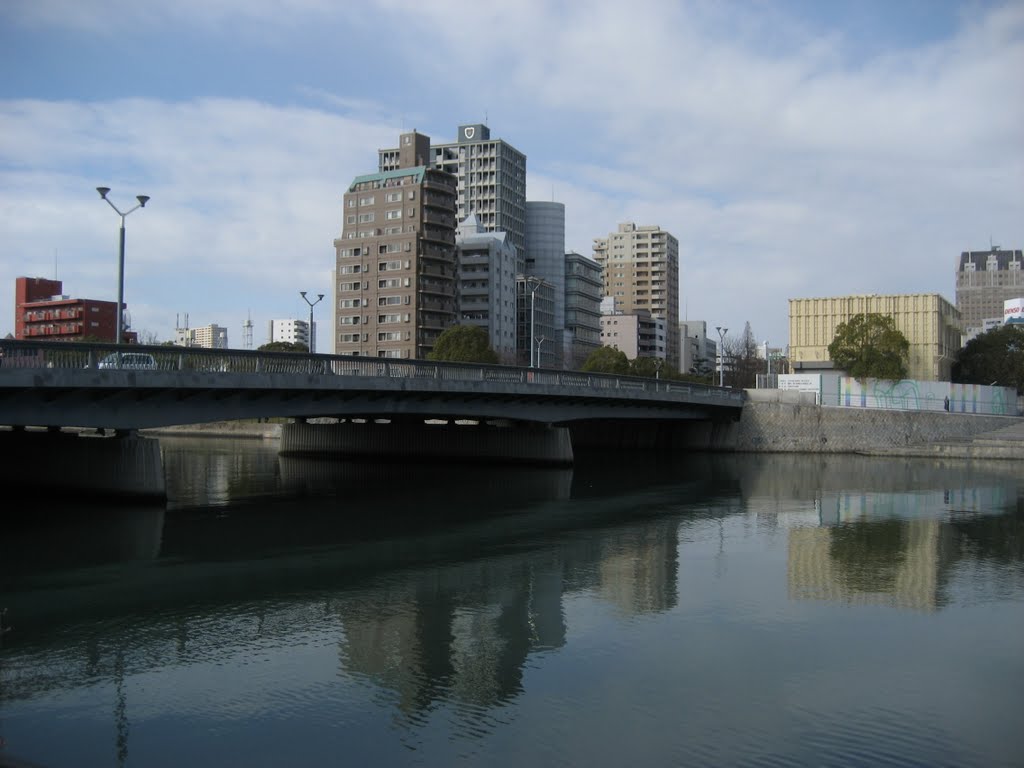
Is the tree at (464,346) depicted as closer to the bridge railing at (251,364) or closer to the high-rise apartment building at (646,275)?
the bridge railing at (251,364)

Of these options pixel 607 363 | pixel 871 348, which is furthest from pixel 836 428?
pixel 607 363

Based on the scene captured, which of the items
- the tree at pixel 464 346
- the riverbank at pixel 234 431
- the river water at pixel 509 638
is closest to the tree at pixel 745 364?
the tree at pixel 464 346

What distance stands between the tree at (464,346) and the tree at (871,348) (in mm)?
30959

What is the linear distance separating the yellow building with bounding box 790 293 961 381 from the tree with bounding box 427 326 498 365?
3082cm

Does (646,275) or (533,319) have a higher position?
(646,275)

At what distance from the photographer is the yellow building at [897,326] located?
86250 mm

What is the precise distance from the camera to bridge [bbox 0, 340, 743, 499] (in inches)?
1053

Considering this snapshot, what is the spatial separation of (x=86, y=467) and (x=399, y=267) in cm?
7896

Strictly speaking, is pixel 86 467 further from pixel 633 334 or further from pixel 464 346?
pixel 633 334

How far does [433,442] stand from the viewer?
184ft

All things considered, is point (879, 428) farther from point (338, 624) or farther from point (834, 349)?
point (338, 624)

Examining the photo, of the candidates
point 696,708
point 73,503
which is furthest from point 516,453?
point 696,708

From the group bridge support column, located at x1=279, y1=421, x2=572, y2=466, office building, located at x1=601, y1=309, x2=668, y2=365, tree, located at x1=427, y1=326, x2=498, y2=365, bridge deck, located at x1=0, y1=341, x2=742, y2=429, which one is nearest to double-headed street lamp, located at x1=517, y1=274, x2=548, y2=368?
tree, located at x1=427, y1=326, x2=498, y2=365

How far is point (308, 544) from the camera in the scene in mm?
26234
